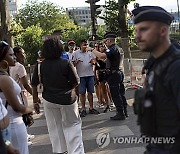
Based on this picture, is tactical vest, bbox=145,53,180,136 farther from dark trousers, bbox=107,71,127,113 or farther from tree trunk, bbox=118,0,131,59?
tree trunk, bbox=118,0,131,59

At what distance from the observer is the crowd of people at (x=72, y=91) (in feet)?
7.75

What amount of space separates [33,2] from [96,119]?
197 ft

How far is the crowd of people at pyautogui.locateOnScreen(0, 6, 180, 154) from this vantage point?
2361mm

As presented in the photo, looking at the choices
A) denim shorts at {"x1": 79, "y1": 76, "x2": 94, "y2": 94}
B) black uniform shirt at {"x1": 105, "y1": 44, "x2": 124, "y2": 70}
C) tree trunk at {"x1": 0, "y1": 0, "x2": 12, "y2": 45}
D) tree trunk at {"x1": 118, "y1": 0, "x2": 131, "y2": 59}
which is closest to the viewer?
black uniform shirt at {"x1": 105, "y1": 44, "x2": 124, "y2": 70}

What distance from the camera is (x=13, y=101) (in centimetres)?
356

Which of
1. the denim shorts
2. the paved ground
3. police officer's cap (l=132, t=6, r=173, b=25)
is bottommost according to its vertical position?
the paved ground

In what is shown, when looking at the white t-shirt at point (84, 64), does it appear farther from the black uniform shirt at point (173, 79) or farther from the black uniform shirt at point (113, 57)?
the black uniform shirt at point (173, 79)

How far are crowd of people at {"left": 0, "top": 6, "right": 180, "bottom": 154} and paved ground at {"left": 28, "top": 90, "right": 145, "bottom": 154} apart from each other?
34 cm

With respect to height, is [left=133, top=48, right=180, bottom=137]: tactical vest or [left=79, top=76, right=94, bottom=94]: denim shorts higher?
Answer: [left=133, top=48, right=180, bottom=137]: tactical vest

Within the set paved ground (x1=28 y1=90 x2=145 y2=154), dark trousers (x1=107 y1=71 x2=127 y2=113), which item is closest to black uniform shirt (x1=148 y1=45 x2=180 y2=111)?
paved ground (x1=28 y1=90 x2=145 y2=154)

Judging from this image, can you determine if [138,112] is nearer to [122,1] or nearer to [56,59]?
[56,59]

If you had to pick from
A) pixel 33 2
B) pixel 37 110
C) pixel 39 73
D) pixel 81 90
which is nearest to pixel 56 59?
pixel 39 73

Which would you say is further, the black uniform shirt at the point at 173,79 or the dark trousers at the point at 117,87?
the dark trousers at the point at 117,87

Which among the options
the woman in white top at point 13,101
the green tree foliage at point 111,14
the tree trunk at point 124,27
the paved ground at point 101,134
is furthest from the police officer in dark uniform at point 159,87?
the green tree foliage at point 111,14
